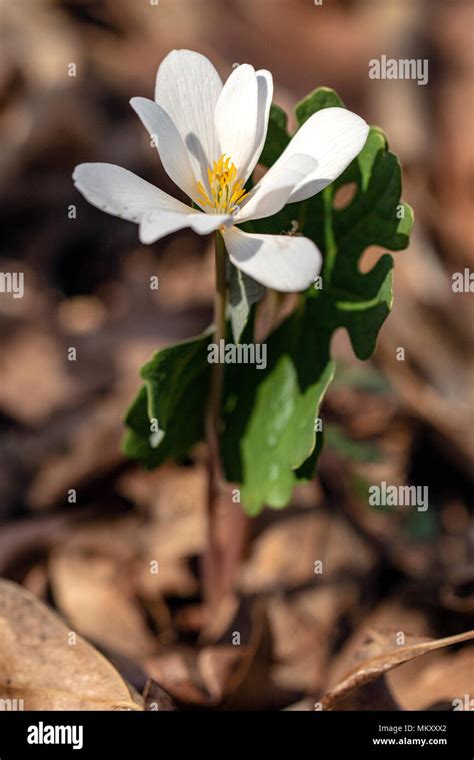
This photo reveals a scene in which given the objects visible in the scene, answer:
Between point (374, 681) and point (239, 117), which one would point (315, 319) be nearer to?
point (239, 117)

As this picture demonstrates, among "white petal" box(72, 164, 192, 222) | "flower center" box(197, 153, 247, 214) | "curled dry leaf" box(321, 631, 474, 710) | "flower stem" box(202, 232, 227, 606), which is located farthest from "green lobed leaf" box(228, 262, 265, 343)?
"curled dry leaf" box(321, 631, 474, 710)

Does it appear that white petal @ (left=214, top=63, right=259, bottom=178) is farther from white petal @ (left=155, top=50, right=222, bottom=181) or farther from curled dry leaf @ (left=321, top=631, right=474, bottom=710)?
curled dry leaf @ (left=321, top=631, right=474, bottom=710)

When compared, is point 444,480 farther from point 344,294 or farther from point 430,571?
point 344,294

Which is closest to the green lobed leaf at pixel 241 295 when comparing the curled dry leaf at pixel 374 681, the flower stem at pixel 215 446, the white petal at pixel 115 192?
the flower stem at pixel 215 446

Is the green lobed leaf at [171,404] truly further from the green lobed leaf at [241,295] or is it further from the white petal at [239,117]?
the white petal at [239,117]

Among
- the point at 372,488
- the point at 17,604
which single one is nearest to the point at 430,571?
the point at 372,488

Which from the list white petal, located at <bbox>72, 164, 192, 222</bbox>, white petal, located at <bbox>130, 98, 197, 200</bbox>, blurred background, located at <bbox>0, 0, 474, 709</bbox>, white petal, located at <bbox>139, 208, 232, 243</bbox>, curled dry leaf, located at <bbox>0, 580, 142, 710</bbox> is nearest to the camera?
white petal, located at <bbox>139, 208, 232, 243</bbox>
